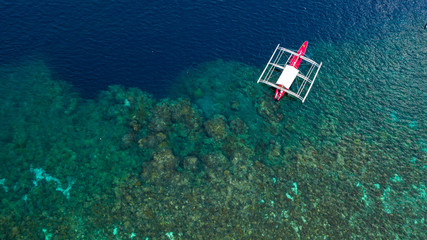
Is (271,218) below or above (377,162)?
below

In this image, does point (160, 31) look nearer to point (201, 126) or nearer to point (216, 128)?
point (201, 126)

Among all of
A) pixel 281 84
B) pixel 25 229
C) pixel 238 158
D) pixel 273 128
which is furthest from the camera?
pixel 281 84

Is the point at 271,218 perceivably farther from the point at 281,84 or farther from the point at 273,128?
the point at 281,84

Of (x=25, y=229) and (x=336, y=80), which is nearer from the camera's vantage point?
(x=25, y=229)

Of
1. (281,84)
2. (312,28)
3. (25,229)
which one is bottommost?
(25,229)

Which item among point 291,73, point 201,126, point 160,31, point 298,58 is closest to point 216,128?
point 201,126

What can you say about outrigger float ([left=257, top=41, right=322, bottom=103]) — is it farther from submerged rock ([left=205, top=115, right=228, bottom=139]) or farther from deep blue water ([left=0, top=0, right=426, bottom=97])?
submerged rock ([left=205, top=115, right=228, bottom=139])

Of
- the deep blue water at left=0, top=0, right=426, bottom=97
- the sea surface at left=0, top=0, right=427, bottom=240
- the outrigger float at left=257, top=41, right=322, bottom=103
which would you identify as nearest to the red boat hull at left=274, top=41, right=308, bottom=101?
the outrigger float at left=257, top=41, right=322, bottom=103

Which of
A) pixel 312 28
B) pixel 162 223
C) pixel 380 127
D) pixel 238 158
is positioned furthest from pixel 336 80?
pixel 162 223
